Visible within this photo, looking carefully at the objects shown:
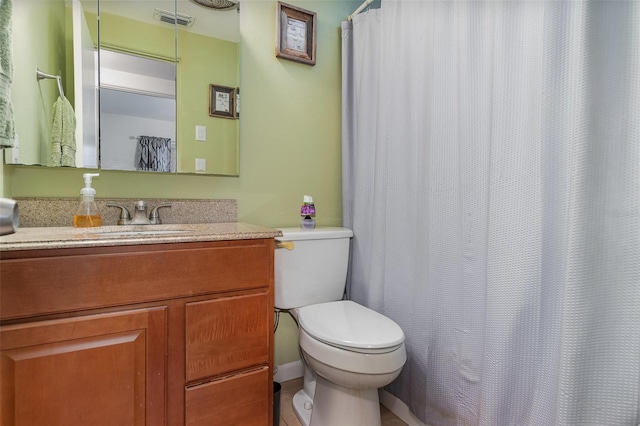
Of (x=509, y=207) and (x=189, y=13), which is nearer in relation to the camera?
(x=509, y=207)

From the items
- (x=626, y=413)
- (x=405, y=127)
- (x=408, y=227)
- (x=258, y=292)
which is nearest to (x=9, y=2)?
(x=258, y=292)

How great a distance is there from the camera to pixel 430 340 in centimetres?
125

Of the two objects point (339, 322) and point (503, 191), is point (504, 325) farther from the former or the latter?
point (339, 322)

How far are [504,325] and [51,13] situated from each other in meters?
1.88

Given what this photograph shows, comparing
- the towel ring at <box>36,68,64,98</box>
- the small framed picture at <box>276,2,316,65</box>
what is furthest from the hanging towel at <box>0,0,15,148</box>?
the small framed picture at <box>276,2,316,65</box>

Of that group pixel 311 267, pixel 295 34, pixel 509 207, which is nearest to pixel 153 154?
pixel 311 267

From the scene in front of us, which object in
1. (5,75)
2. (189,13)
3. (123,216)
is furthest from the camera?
(189,13)

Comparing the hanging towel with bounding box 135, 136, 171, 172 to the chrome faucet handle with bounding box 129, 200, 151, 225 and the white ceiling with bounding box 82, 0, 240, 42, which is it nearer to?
the chrome faucet handle with bounding box 129, 200, 151, 225

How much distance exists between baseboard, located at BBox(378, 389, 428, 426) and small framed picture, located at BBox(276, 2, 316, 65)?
5.55 ft

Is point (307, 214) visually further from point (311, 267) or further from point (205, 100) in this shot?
point (205, 100)

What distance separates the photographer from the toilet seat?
1069 millimetres

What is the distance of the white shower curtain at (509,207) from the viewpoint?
0.78 metres

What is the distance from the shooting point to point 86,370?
853 millimetres

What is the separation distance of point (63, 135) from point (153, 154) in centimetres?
30
